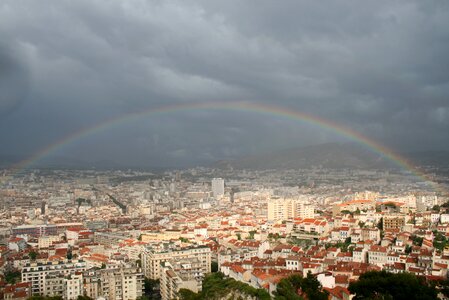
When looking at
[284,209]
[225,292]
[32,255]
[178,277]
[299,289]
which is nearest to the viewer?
[225,292]

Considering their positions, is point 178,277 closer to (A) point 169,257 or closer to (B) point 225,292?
(B) point 225,292

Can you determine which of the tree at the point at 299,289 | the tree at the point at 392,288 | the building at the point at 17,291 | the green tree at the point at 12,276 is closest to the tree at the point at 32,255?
the green tree at the point at 12,276

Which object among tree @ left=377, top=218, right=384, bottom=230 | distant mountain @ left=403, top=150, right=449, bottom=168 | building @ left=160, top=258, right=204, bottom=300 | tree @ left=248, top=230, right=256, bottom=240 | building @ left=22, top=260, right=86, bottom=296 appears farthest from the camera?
distant mountain @ left=403, top=150, right=449, bottom=168

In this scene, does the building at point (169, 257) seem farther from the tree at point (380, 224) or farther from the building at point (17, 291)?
the tree at point (380, 224)

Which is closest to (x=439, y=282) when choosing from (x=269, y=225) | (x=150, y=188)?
(x=269, y=225)

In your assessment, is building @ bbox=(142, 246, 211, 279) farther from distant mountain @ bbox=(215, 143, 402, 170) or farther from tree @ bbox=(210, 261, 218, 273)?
distant mountain @ bbox=(215, 143, 402, 170)

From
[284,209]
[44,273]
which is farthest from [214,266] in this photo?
[284,209]

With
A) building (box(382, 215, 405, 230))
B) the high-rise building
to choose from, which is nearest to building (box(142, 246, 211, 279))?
building (box(382, 215, 405, 230))
